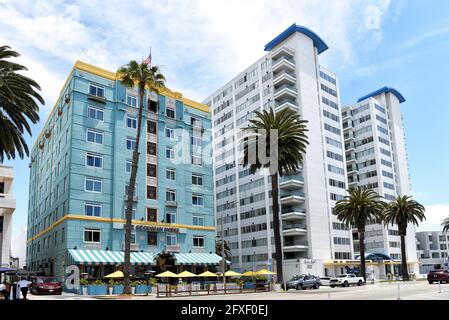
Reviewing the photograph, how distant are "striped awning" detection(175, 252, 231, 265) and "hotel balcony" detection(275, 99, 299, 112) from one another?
4006cm

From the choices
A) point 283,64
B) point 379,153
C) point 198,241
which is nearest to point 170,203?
point 198,241

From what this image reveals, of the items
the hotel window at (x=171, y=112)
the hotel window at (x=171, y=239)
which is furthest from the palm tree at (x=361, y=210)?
the hotel window at (x=171, y=112)

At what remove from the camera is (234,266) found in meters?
102

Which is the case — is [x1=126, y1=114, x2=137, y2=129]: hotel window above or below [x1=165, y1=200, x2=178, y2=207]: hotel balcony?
above

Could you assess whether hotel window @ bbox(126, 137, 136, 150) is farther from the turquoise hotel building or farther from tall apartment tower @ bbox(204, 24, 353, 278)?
tall apartment tower @ bbox(204, 24, 353, 278)

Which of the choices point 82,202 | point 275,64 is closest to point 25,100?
point 82,202

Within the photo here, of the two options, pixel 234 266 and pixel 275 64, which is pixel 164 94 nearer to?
pixel 275 64

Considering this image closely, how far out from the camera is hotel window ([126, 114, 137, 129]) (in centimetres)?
6369

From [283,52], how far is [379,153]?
42.5m

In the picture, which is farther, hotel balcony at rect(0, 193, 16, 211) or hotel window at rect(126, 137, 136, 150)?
hotel window at rect(126, 137, 136, 150)

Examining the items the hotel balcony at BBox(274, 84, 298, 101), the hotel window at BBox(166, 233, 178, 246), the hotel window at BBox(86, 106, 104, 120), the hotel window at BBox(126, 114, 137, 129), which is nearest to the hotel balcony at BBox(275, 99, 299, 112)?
the hotel balcony at BBox(274, 84, 298, 101)

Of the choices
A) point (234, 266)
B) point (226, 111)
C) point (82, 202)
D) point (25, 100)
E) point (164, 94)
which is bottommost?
point (234, 266)
